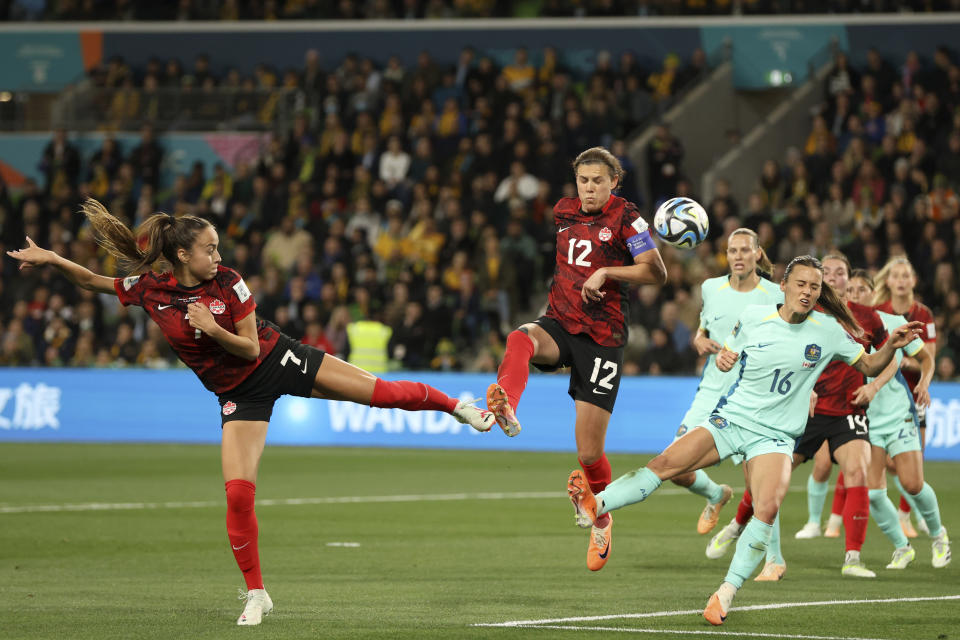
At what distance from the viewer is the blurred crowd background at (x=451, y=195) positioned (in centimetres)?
2259

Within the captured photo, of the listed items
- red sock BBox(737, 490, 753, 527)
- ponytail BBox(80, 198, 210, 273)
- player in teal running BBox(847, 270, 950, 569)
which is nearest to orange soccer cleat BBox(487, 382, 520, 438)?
ponytail BBox(80, 198, 210, 273)

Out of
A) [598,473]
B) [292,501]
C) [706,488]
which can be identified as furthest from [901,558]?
[292,501]

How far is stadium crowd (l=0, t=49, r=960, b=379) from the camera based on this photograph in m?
22.6

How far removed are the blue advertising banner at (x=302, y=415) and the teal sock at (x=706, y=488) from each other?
9147 millimetres

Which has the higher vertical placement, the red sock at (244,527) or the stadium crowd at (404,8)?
the stadium crowd at (404,8)

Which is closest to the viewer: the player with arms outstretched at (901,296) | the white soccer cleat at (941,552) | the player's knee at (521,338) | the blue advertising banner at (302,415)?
the player's knee at (521,338)

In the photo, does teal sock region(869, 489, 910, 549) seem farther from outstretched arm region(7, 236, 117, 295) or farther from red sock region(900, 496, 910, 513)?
outstretched arm region(7, 236, 117, 295)

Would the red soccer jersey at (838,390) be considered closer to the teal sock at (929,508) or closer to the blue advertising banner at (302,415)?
the teal sock at (929,508)

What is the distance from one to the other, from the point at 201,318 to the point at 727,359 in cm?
326

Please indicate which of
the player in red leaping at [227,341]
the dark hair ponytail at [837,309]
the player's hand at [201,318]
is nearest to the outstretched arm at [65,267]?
the player in red leaping at [227,341]

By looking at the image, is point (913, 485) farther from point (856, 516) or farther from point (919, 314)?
point (919, 314)

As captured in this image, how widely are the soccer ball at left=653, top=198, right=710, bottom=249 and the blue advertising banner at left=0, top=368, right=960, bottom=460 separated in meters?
11.2

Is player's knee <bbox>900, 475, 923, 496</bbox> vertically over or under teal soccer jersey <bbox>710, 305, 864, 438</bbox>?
under

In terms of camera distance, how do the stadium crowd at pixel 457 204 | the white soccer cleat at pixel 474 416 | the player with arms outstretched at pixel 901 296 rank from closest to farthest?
the white soccer cleat at pixel 474 416 < the player with arms outstretched at pixel 901 296 < the stadium crowd at pixel 457 204
